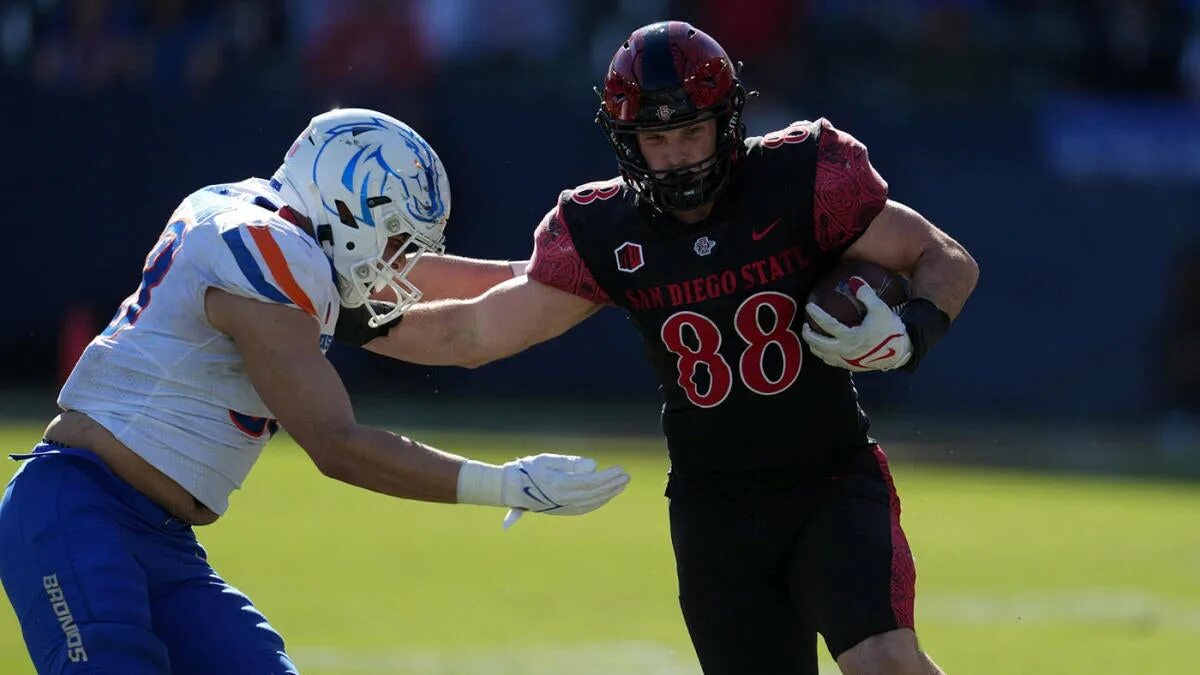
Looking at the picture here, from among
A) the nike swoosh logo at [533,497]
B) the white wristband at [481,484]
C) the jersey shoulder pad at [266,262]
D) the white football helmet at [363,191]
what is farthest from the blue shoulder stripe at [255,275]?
the nike swoosh logo at [533,497]

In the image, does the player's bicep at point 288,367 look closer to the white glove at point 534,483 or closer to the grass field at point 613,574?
the white glove at point 534,483

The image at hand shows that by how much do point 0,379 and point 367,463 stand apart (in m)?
9.34

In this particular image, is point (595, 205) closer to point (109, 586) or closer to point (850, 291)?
point (850, 291)

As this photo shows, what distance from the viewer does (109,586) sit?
3295 mm

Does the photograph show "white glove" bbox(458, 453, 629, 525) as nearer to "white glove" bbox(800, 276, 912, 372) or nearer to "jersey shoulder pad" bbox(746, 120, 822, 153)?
"white glove" bbox(800, 276, 912, 372)

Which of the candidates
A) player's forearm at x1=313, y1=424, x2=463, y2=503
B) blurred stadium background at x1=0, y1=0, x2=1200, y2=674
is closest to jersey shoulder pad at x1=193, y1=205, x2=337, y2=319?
player's forearm at x1=313, y1=424, x2=463, y2=503

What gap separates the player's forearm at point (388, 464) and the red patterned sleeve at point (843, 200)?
110 centimetres

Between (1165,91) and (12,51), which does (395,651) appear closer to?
(12,51)

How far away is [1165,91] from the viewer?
1242cm

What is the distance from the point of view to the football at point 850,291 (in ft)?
12.4

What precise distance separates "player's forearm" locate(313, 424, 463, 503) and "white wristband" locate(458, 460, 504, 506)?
17 millimetres

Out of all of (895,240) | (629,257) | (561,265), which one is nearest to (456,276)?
(561,265)

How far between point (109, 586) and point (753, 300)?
1.53 metres

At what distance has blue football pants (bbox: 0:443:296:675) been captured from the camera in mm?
3254
